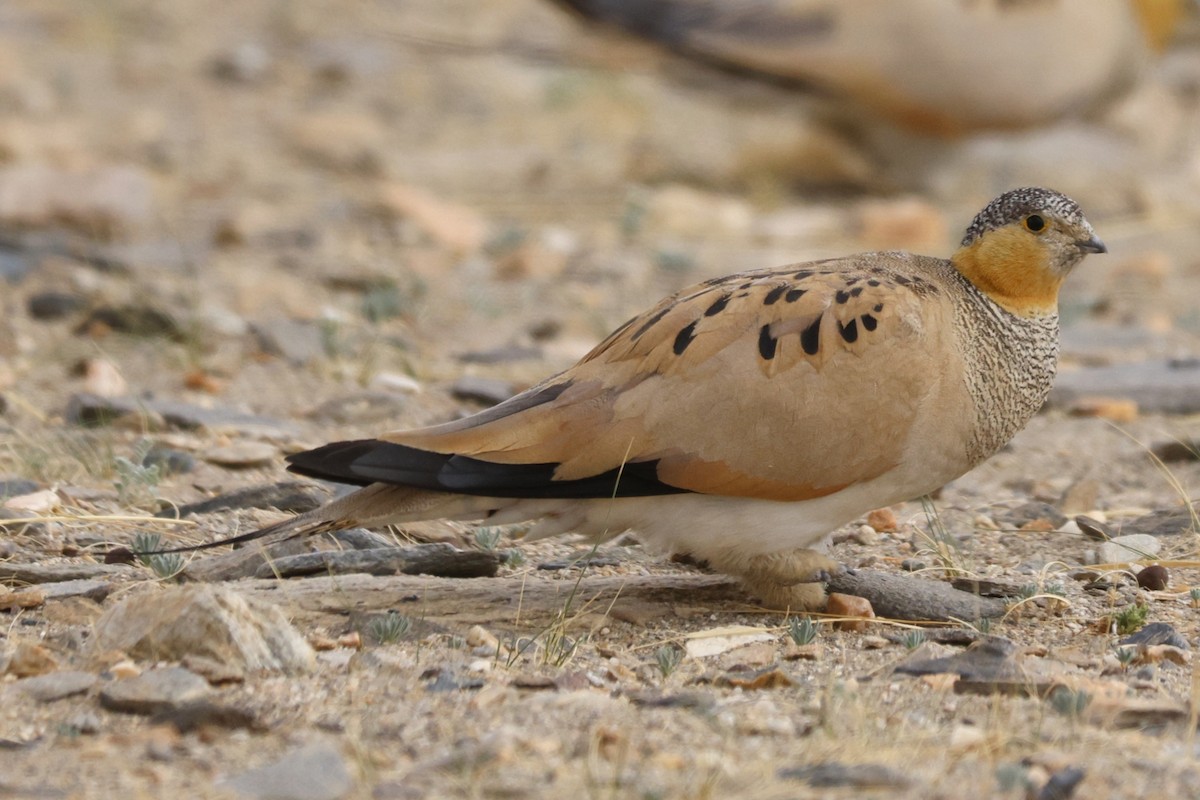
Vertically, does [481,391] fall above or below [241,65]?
below

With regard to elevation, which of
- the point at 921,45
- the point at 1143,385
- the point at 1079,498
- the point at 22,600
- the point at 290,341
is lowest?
the point at 22,600

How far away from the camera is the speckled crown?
399cm

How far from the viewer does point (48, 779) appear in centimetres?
275

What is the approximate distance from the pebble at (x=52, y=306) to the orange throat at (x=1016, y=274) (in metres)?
3.84

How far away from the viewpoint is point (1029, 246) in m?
4.01

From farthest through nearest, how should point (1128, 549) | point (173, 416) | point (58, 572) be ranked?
point (173, 416) < point (1128, 549) < point (58, 572)

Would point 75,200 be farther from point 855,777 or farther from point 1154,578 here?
point 855,777

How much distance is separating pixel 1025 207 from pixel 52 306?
398 cm

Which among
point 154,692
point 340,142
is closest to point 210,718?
point 154,692

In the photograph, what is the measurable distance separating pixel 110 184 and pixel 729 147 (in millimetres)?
3730

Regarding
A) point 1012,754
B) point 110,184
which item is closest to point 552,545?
point 1012,754

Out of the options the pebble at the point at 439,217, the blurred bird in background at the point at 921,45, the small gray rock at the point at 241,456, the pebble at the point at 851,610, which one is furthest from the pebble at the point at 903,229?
the pebble at the point at 851,610

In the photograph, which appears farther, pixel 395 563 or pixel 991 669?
pixel 395 563

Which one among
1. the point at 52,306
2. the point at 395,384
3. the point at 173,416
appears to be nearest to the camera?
the point at 173,416
